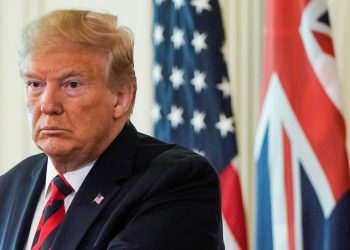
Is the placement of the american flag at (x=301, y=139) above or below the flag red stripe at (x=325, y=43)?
below

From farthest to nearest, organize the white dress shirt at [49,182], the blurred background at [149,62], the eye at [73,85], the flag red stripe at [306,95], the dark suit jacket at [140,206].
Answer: the blurred background at [149,62]
the flag red stripe at [306,95]
the white dress shirt at [49,182]
the eye at [73,85]
the dark suit jacket at [140,206]

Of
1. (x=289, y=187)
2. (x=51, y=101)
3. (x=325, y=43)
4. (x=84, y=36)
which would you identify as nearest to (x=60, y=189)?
(x=51, y=101)

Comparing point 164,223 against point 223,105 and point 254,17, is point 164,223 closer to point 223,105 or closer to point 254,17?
point 223,105

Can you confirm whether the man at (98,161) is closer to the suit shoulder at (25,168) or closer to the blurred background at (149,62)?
the suit shoulder at (25,168)

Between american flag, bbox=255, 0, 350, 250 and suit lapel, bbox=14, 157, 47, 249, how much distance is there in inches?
46.7

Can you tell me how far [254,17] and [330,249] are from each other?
155 centimetres

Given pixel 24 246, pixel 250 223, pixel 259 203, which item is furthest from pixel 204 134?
pixel 24 246

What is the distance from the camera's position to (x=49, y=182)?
1939 millimetres

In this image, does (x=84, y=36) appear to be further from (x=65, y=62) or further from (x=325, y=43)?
(x=325, y=43)

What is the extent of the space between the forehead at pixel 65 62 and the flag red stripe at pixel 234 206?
4.83 feet

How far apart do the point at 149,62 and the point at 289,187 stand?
4.92ft

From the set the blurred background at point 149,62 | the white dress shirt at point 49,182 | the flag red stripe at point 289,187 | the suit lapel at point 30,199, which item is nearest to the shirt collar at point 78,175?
the white dress shirt at point 49,182

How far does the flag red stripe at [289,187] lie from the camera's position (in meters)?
2.94

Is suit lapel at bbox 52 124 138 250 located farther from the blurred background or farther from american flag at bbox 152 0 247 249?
the blurred background
